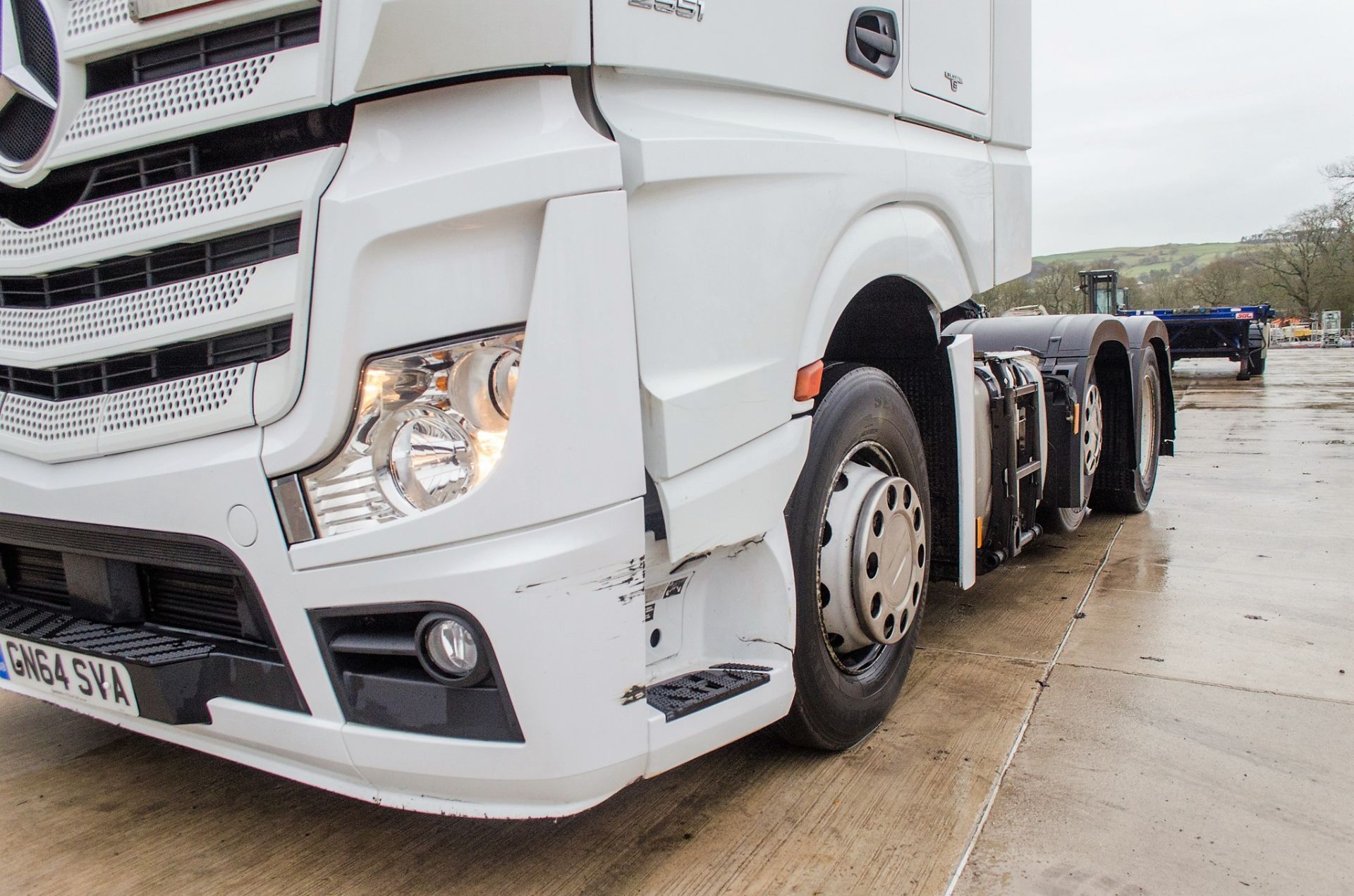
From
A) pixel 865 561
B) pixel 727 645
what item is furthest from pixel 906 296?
pixel 727 645

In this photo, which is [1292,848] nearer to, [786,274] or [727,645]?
[727,645]

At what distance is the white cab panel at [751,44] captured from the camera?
186 centimetres

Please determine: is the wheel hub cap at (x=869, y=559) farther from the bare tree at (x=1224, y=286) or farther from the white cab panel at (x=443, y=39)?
the bare tree at (x=1224, y=286)

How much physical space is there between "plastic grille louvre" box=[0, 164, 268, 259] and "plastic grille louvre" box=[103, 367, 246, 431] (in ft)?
1.01

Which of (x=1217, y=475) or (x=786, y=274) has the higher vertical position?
(x=786, y=274)

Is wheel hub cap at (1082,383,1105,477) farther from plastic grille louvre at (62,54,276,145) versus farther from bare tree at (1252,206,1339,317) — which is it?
bare tree at (1252,206,1339,317)

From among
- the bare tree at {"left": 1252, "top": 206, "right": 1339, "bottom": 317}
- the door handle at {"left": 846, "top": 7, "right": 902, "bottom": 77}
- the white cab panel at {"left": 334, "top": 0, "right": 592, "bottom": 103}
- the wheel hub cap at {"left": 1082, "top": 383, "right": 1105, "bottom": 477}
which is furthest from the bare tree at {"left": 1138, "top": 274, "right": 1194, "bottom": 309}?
the white cab panel at {"left": 334, "top": 0, "right": 592, "bottom": 103}

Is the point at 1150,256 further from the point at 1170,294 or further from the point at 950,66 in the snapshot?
the point at 950,66

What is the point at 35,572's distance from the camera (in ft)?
7.99

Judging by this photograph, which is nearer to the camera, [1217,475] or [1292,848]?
→ [1292,848]

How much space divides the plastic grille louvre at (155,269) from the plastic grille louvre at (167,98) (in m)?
0.24

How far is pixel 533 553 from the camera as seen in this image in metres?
1.74

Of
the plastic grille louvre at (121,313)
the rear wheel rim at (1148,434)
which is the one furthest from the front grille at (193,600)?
the rear wheel rim at (1148,434)

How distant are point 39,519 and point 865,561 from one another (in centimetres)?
193
